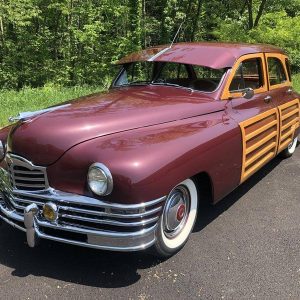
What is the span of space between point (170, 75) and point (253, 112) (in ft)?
3.40

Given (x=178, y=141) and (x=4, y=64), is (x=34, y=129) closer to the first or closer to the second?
(x=178, y=141)

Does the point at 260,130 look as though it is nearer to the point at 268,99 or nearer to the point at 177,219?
the point at 268,99

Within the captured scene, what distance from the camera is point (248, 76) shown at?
4.93 metres

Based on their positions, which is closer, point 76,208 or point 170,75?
point 76,208

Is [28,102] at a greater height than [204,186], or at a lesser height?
lesser

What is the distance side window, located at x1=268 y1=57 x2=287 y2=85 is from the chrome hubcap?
2.41 m

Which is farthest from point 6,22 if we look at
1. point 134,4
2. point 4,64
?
point 134,4

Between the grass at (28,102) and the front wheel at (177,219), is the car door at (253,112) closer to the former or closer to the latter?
the front wheel at (177,219)

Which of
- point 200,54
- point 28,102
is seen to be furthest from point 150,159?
point 28,102

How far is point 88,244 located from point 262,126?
248cm

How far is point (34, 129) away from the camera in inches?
135

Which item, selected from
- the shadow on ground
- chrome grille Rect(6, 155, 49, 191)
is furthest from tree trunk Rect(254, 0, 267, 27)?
chrome grille Rect(6, 155, 49, 191)

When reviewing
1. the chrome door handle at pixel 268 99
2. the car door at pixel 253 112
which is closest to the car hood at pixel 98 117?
the car door at pixel 253 112

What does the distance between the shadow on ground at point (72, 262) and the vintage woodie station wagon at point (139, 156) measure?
263 millimetres
